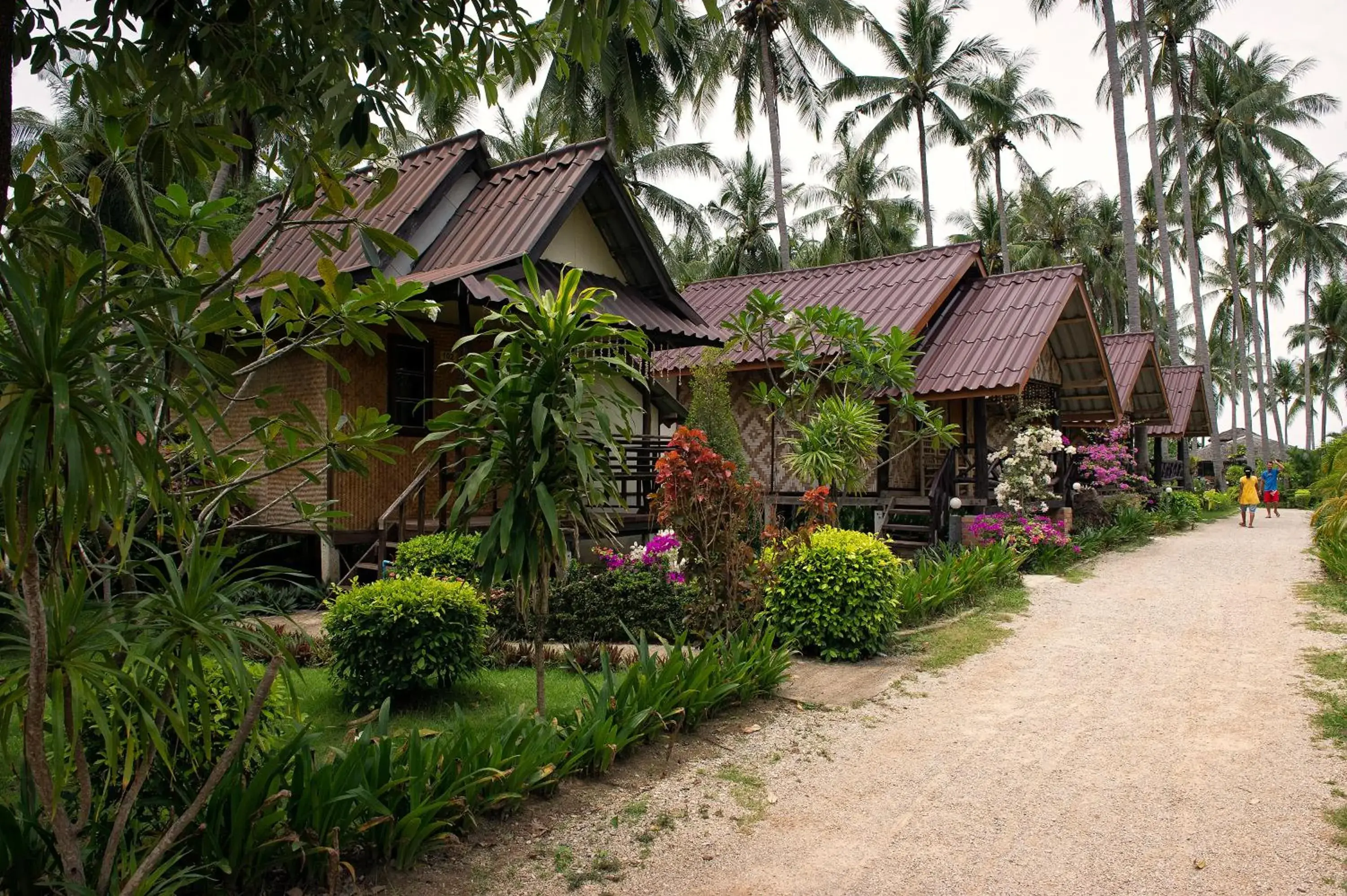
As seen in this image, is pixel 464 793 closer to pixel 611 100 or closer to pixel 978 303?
pixel 978 303

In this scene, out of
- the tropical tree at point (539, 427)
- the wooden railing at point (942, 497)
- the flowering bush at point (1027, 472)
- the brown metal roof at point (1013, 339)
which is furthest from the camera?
the wooden railing at point (942, 497)

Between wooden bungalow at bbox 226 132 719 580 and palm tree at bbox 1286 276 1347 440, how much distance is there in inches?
1973

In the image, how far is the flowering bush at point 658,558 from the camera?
901 centimetres

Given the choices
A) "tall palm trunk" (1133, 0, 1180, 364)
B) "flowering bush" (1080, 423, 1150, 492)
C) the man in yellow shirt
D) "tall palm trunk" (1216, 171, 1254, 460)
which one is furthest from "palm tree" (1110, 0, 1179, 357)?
"flowering bush" (1080, 423, 1150, 492)

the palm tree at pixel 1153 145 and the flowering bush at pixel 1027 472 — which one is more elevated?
the palm tree at pixel 1153 145

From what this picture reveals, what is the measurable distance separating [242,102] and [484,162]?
34.1 ft

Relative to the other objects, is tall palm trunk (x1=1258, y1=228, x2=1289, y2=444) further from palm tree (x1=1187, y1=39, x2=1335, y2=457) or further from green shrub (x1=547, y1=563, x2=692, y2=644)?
green shrub (x1=547, y1=563, x2=692, y2=644)

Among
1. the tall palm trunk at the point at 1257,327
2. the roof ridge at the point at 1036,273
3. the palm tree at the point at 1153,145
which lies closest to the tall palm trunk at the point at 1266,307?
the tall palm trunk at the point at 1257,327

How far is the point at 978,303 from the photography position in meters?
17.6

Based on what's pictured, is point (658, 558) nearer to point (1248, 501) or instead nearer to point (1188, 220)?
point (1248, 501)

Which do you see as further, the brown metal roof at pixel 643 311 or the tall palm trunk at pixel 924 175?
the tall palm trunk at pixel 924 175

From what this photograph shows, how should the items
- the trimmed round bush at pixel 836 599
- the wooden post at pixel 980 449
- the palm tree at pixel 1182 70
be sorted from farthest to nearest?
the palm tree at pixel 1182 70 < the wooden post at pixel 980 449 < the trimmed round bush at pixel 836 599

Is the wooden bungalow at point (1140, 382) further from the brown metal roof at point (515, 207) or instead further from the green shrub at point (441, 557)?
the green shrub at point (441, 557)

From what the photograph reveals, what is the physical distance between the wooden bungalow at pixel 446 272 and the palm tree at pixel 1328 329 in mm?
50116
